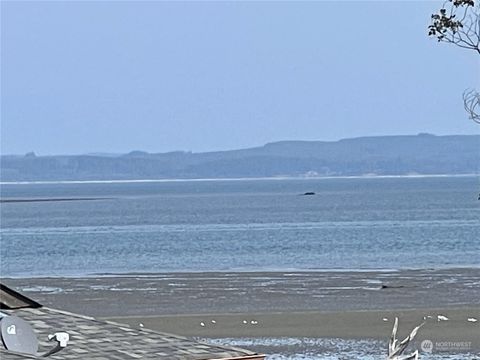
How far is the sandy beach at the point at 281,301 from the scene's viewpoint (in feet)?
84.3

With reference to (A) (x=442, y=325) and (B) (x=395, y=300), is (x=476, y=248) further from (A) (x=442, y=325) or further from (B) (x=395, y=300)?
(A) (x=442, y=325)

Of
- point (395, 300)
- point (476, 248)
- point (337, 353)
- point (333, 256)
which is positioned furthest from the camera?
point (476, 248)

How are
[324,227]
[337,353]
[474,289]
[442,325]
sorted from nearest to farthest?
Result: [337,353]
[442,325]
[474,289]
[324,227]

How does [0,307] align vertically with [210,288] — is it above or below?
above

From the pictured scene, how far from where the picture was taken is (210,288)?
121 ft

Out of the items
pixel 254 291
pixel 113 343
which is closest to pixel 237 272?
pixel 254 291

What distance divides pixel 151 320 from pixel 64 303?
17.5 ft

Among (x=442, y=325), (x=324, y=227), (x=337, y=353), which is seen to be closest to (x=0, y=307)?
(x=337, y=353)
